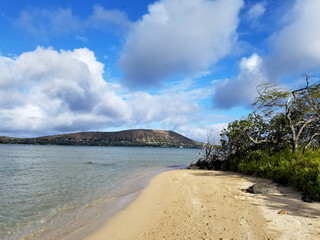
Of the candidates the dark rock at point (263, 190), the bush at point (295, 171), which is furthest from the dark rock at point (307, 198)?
the dark rock at point (263, 190)

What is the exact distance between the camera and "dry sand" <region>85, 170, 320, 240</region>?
550 centimetres

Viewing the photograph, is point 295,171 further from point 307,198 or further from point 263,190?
point 307,198

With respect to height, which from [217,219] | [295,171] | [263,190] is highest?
[295,171]

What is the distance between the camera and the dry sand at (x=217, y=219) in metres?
5.50

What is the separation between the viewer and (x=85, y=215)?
8.63 metres

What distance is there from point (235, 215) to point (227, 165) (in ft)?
51.1

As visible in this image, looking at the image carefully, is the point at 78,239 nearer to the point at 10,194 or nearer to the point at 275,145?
the point at 10,194

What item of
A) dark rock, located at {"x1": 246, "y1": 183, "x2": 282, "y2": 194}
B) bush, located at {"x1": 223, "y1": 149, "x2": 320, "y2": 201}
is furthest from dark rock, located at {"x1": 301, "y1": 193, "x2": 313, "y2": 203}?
dark rock, located at {"x1": 246, "y1": 183, "x2": 282, "y2": 194}

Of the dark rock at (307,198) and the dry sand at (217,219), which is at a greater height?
the dark rock at (307,198)

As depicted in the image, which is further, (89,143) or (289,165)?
(89,143)

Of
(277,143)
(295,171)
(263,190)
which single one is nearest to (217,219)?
(263,190)

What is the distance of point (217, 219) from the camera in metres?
6.50

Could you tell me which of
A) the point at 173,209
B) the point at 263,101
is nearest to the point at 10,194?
the point at 173,209

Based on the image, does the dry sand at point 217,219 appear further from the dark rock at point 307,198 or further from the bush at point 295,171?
the bush at point 295,171
